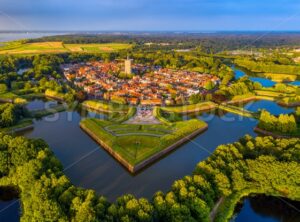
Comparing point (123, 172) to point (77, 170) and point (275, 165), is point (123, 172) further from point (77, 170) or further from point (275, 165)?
point (275, 165)

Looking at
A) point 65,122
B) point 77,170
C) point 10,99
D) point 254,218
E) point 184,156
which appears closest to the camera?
point 254,218

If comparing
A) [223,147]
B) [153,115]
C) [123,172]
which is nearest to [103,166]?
[123,172]

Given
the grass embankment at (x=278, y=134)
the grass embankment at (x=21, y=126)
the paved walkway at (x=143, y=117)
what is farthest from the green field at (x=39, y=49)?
the grass embankment at (x=278, y=134)

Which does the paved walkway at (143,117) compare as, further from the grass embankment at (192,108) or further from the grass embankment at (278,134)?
the grass embankment at (278,134)

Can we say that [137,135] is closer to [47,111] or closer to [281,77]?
[47,111]

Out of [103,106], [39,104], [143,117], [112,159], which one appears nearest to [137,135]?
[112,159]

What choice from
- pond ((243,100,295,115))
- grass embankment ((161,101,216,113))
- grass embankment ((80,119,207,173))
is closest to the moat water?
grass embankment ((80,119,207,173))
